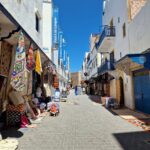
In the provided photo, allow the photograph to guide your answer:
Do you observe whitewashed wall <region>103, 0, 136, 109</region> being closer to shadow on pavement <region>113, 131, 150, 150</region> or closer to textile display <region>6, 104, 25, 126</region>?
shadow on pavement <region>113, 131, 150, 150</region>

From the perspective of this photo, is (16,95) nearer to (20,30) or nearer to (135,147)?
(20,30)

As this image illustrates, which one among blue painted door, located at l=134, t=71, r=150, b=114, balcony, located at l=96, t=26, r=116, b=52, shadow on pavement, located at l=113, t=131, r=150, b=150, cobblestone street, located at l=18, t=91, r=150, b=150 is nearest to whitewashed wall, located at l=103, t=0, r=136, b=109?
balcony, located at l=96, t=26, r=116, b=52

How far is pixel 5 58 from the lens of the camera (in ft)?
27.9

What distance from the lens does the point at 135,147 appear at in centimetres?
598

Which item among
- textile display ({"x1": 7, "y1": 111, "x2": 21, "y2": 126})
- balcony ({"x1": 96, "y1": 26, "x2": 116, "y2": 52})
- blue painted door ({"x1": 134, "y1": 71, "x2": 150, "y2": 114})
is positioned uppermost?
balcony ({"x1": 96, "y1": 26, "x2": 116, "y2": 52})

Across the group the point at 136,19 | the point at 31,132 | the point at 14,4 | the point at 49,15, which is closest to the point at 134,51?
the point at 136,19

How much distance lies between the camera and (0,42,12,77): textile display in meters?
8.21

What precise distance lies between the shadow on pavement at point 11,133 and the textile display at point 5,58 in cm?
208

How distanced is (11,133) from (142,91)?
8.20m

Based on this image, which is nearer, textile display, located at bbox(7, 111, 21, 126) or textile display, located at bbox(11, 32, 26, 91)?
textile display, located at bbox(11, 32, 26, 91)

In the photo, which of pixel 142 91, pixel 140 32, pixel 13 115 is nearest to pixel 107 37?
pixel 140 32

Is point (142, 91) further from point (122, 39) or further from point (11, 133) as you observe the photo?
point (11, 133)

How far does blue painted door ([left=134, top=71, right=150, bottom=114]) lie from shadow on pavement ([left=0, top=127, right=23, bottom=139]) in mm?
7367

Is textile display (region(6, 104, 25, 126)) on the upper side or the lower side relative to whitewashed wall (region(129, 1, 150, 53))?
lower
